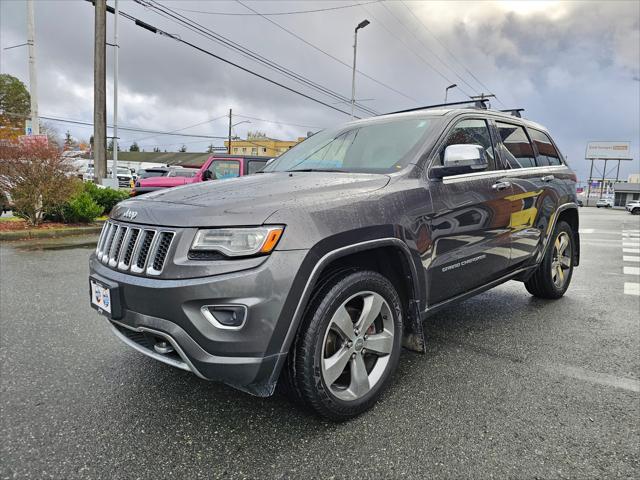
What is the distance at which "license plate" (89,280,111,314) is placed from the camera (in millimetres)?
2215

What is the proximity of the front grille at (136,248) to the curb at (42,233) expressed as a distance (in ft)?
26.0

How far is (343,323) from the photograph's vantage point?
7.30 ft

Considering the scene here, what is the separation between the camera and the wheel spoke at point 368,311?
2330mm

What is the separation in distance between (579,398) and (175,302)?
246cm

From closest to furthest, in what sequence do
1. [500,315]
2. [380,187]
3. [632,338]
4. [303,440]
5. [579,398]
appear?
[303,440], [380,187], [579,398], [632,338], [500,315]

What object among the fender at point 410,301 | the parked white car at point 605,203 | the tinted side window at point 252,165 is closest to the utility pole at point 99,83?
the tinted side window at point 252,165

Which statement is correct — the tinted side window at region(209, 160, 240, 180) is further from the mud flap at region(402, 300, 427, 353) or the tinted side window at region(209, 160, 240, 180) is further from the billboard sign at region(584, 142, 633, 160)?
the billboard sign at region(584, 142, 633, 160)

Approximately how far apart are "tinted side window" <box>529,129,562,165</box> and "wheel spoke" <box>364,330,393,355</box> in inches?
109

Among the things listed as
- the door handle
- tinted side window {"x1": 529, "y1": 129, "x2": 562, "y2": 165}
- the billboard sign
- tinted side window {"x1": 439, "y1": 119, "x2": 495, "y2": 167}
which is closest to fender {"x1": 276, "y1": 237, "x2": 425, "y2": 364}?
→ tinted side window {"x1": 439, "y1": 119, "x2": 495, "y2": 167}

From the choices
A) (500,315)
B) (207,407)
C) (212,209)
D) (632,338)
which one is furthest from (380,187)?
(632,338)

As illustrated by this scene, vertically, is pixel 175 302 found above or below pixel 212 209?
below

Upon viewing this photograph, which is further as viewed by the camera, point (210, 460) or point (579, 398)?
point (579, 398)

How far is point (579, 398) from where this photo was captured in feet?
8.66

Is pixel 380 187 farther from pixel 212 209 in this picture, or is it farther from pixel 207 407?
pixel 207 407
